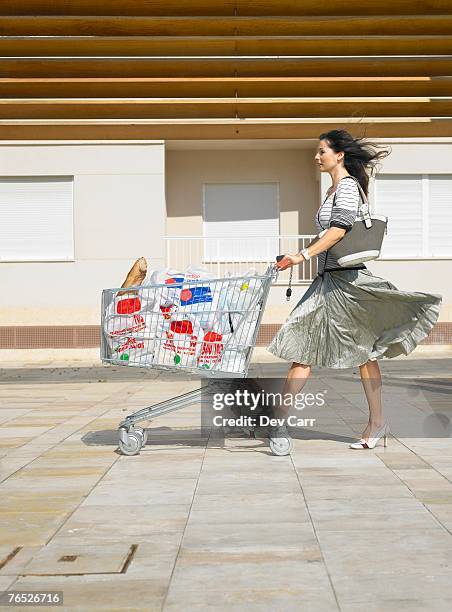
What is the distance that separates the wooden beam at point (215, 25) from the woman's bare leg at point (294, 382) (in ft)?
45.7

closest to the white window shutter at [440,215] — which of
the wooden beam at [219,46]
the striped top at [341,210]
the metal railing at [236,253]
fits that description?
the metal railing at [236,253]

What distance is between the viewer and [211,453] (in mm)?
7281

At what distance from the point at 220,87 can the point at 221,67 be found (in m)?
0.39

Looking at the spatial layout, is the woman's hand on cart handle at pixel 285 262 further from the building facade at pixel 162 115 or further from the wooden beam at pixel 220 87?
the wooden beam at pixel 220 87

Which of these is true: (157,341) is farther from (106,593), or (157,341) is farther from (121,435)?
(106,593)

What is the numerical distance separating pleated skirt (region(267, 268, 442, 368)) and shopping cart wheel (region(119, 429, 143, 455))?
42.7 inches

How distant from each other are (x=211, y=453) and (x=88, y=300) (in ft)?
43.0

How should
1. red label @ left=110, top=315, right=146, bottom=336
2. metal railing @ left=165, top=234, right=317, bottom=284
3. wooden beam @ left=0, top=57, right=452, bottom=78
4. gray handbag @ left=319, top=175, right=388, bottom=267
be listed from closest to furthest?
1. red label @ left=110, top=315, right=146, bottom=336
2. gray handbag @ left=319, top=175, right=388, bottom=267
3. wooden beam @ left=0, top=57, right=452, bottom=78
4. metal railing @ left=165, top=234, right=317, bottom=284

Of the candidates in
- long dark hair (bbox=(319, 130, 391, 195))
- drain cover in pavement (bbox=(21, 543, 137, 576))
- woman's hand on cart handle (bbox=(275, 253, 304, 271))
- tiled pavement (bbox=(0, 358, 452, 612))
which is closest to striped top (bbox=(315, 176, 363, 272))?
long dark hair (bbox=(319, 130, 391, 195))

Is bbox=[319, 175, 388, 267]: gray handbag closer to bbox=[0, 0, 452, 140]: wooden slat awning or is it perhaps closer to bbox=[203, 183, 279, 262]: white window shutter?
bbox=[0, 0, 452, 140]: wooden slat awning

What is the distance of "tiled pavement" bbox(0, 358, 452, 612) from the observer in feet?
12.6

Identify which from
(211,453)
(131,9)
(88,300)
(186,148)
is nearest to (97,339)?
(88,300)

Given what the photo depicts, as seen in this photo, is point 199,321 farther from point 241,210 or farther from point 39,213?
point 241,210

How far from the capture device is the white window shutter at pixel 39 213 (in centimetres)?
2016
